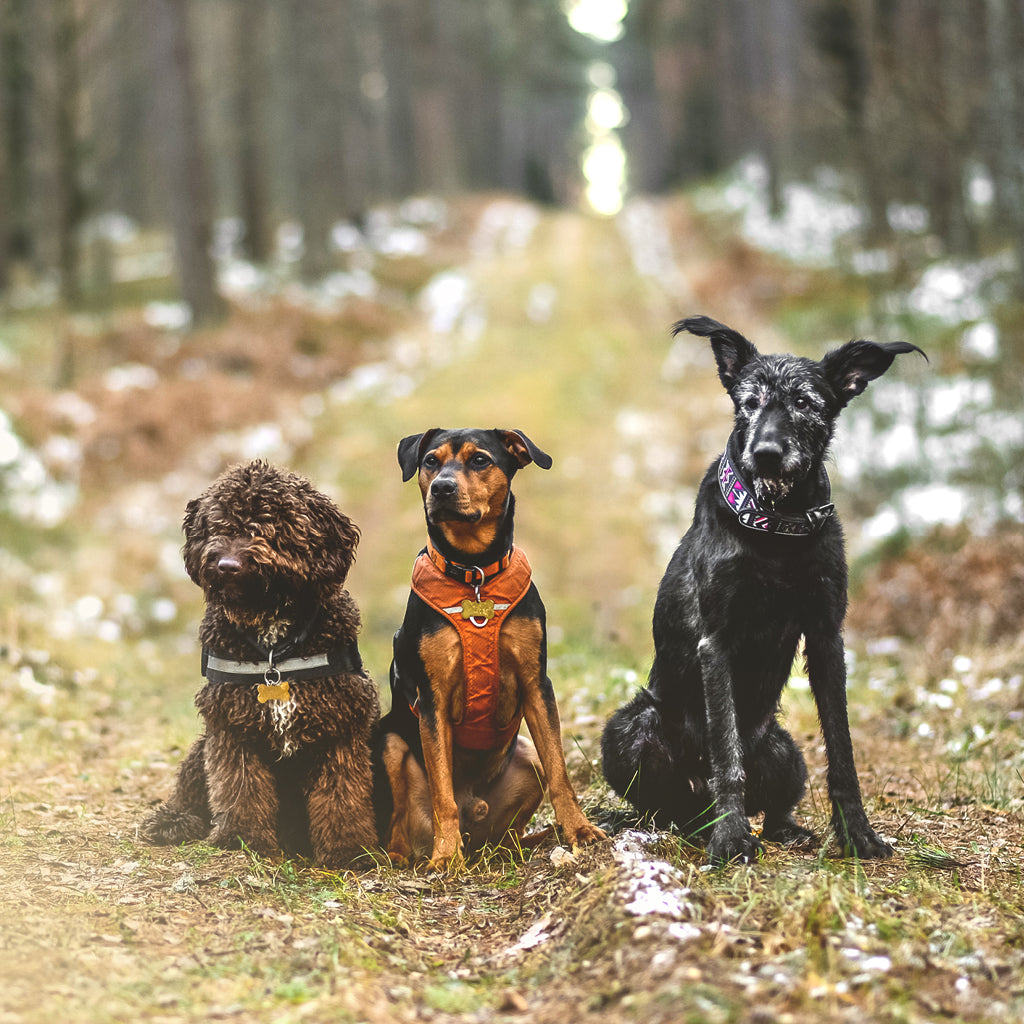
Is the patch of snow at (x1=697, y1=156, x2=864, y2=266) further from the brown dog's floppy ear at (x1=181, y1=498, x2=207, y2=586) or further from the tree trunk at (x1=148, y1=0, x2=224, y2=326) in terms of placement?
the brown dog's floppy ear at (x1=181, y1=498, x2=207, y2=586)

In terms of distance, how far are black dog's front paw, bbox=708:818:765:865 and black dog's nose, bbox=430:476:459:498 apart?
1.98 metres

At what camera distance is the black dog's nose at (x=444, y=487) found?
15.5 ft

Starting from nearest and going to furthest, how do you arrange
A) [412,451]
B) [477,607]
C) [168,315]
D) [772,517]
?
1. [772,517]
2. [477,607]
3. [412,451]
4. [168,315]

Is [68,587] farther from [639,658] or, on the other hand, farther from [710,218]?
[710,218]

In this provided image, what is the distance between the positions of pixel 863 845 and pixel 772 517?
→ 5.37 ft

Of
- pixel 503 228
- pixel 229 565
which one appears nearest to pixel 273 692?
pixel 229 565

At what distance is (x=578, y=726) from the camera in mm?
7105

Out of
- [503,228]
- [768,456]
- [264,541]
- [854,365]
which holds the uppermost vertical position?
[503,228]

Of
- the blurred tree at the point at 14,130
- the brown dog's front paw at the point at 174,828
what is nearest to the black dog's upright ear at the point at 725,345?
the brown dog's front paw at the point at 174,828

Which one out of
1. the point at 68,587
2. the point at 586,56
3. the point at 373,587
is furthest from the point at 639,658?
the point at 586,56

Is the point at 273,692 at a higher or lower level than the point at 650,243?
lower

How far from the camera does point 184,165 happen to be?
63.2 feet

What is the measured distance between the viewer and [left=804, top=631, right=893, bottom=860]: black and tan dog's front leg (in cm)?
467

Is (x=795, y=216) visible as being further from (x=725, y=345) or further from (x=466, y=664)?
(x=466, y=664)
